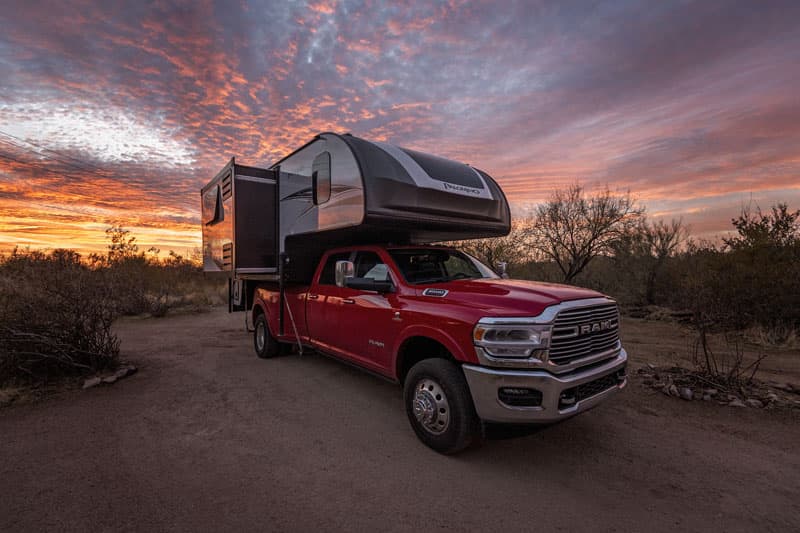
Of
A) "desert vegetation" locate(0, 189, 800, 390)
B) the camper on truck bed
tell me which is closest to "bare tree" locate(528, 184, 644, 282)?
"desert vegetation" locate(0, 189, 800, 390)

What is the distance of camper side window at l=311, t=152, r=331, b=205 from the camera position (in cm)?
543

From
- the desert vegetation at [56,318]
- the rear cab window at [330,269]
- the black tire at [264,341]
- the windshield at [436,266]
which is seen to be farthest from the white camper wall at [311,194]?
the desert vegetation at [56,318]

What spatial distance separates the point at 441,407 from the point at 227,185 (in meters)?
5.29

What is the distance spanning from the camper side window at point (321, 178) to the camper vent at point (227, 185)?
163 centimetres

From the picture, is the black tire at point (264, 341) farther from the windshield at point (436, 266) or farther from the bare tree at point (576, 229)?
the bare tree at point (576, 229)

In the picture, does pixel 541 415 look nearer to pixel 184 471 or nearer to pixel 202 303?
pixel 184 471

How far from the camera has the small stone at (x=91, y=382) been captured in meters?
5.51

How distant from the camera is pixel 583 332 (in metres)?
3.48

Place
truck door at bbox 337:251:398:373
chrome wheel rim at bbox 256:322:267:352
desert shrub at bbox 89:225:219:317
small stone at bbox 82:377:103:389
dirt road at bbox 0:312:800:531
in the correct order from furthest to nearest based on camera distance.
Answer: desert shrub at bbox 89:225:219:317 → chrome wheel rim at bbox 256:322:267:352 → small stone at bbox 82:377:103:389 → truck door at bbox 337:251:398:373 → dirt road at bbox 0:312:800:531

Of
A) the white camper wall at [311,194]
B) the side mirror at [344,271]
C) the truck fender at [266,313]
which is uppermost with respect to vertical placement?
the white camper wall at [311,194]

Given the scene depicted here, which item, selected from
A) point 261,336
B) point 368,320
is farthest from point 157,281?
point 368,320

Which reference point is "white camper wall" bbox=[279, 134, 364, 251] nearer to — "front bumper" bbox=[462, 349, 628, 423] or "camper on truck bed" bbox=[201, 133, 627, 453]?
"camper on truck bed" bbox=[201, 133, 627, 453]

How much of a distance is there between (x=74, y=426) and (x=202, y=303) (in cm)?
1237

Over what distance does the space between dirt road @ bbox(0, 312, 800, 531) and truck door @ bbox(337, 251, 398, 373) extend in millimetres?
672
